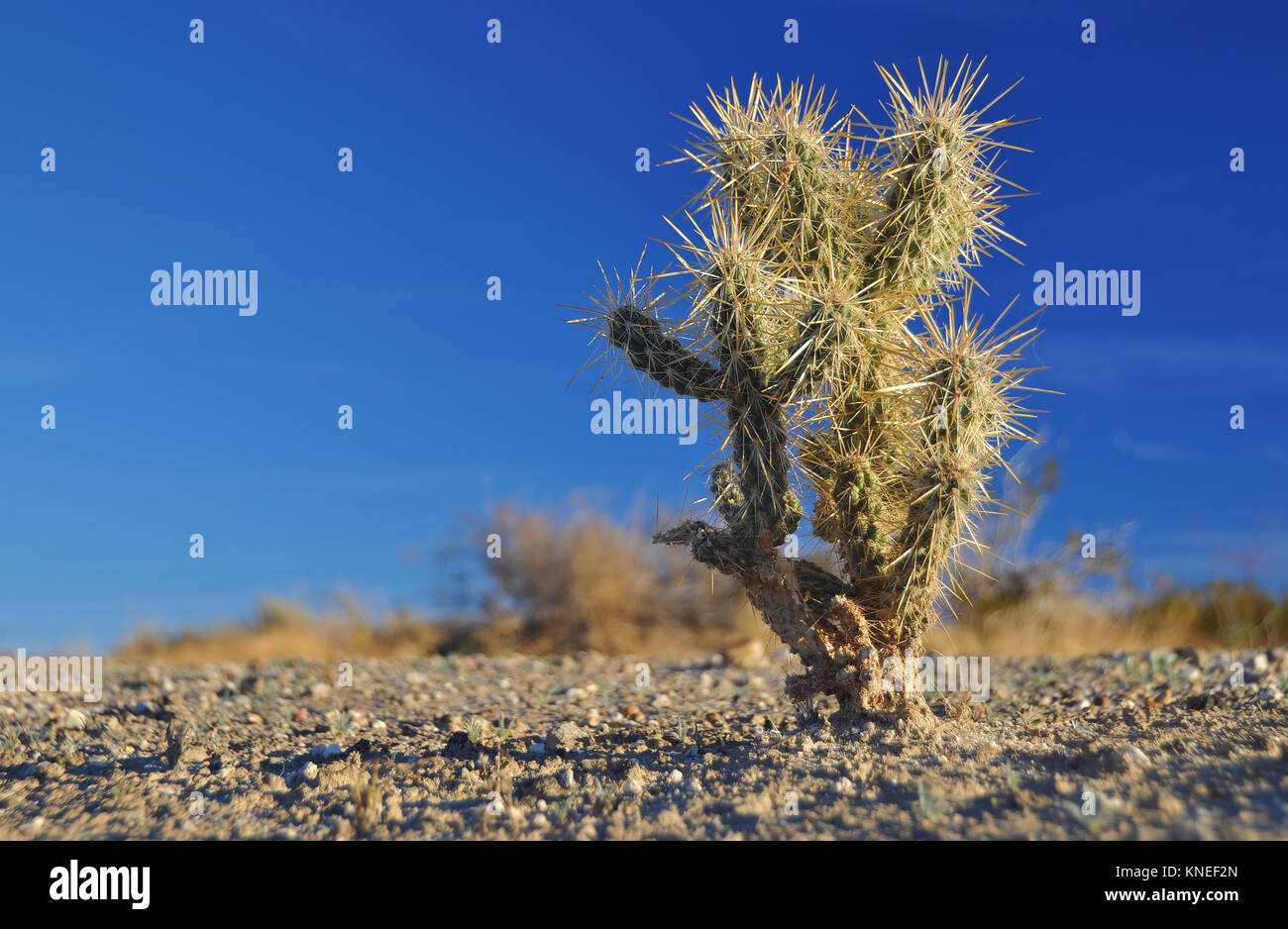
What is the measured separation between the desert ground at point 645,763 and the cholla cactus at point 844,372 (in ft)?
2.85

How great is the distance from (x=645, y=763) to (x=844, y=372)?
110 inches

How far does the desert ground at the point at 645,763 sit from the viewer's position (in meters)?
4.22

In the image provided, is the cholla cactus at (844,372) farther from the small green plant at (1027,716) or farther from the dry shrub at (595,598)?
the dry shrub at (595,598)

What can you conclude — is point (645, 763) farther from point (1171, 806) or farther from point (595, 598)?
point (595, 598)

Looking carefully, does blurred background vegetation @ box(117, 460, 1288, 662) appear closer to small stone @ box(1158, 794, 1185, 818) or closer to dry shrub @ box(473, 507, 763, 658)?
dry shrub @ box(473, 507, 763, 658)

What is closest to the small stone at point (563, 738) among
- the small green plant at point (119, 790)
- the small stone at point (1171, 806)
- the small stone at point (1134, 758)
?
the small green plant at point (119, 790)

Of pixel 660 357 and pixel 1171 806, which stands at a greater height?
pixel 660 357

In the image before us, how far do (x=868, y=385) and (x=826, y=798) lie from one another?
8.95 feet

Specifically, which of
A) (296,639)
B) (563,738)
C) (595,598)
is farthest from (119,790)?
(296,639)

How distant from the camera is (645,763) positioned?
5910 millimetres

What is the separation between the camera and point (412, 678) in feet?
34.0
